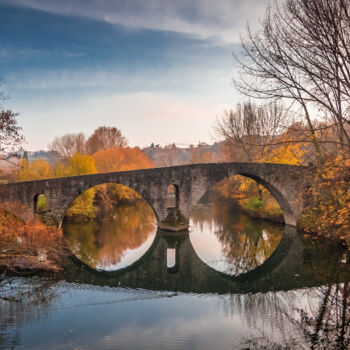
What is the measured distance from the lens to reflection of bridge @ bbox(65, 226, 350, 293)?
1080 cm

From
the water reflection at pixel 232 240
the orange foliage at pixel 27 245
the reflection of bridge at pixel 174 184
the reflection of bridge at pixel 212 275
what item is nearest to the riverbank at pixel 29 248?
the orange foliage at pixel 27 245

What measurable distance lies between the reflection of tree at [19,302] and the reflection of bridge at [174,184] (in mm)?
6902

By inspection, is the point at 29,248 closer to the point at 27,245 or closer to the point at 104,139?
the point at 27,245

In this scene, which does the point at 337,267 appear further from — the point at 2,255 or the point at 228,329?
the point at 2,255

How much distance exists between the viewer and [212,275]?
12.0 metres

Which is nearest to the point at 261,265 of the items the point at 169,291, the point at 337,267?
the point at 337,267

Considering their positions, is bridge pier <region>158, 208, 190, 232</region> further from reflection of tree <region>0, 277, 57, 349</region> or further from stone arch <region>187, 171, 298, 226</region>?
reflection of tree <region>0, 277, 57, 349</region>

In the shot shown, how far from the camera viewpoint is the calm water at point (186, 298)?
24.0 ft

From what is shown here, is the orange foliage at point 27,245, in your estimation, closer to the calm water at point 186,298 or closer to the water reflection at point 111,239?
the calm water at point 186,298

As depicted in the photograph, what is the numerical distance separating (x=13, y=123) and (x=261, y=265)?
39.5 feet

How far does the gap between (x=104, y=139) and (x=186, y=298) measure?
127ft

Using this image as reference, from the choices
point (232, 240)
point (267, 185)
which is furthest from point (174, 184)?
point (267, 185)

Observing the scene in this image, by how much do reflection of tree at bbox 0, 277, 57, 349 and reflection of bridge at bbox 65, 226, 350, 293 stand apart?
1235 mm

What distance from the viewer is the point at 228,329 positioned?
7.82 metres
